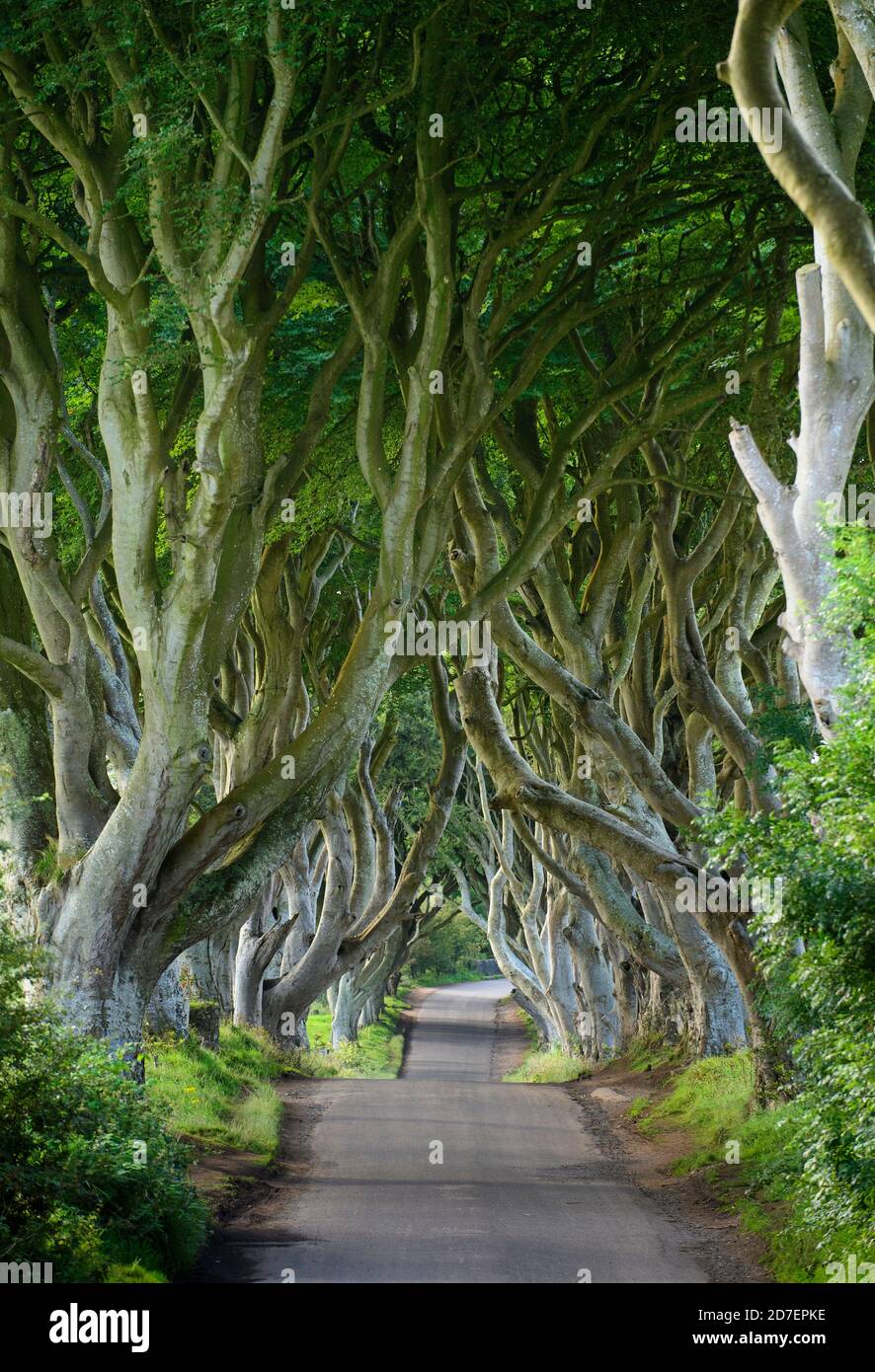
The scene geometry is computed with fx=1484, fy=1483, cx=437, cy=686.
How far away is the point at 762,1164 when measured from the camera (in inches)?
502

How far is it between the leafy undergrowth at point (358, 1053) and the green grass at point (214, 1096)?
18.5 feet

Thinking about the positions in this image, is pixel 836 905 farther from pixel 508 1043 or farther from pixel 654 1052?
pixel 508 1043

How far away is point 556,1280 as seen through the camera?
33.5 feet

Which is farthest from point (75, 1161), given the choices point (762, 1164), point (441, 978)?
point (441, 978)

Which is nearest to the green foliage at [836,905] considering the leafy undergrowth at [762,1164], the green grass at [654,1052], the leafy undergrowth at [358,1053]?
the leafy undergrowth at [762,1164]

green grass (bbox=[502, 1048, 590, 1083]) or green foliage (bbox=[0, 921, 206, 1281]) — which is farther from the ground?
green foliage (bbox=[0, 921, 206, 1281])

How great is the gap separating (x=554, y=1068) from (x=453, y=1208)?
50.9ft

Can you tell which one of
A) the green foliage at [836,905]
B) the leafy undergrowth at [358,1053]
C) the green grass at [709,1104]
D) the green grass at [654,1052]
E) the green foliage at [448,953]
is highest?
the green foliage at [836,905]

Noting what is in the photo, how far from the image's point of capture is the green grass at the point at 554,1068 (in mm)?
27078

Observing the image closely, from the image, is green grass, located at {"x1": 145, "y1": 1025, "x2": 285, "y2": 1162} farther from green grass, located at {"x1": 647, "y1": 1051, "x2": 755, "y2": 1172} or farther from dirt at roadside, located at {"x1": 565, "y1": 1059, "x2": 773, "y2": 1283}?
green grass, located at {"x1": 647, "y1": 1051, "x2": 755, "y2": 1172}

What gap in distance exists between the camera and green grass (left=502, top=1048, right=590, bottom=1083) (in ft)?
88.8

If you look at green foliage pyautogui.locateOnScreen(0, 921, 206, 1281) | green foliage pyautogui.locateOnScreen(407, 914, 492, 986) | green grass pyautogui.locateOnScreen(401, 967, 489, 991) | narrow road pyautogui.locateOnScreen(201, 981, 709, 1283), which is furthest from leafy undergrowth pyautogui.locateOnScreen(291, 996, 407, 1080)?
green grass pyautogui.locateOnScreen(401, 967, 489, 991)

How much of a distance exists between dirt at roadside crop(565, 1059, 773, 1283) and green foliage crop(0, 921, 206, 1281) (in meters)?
3.97

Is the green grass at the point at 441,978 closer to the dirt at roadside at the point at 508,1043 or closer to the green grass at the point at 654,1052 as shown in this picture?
the dirt at roadside at the point at 508,1043
